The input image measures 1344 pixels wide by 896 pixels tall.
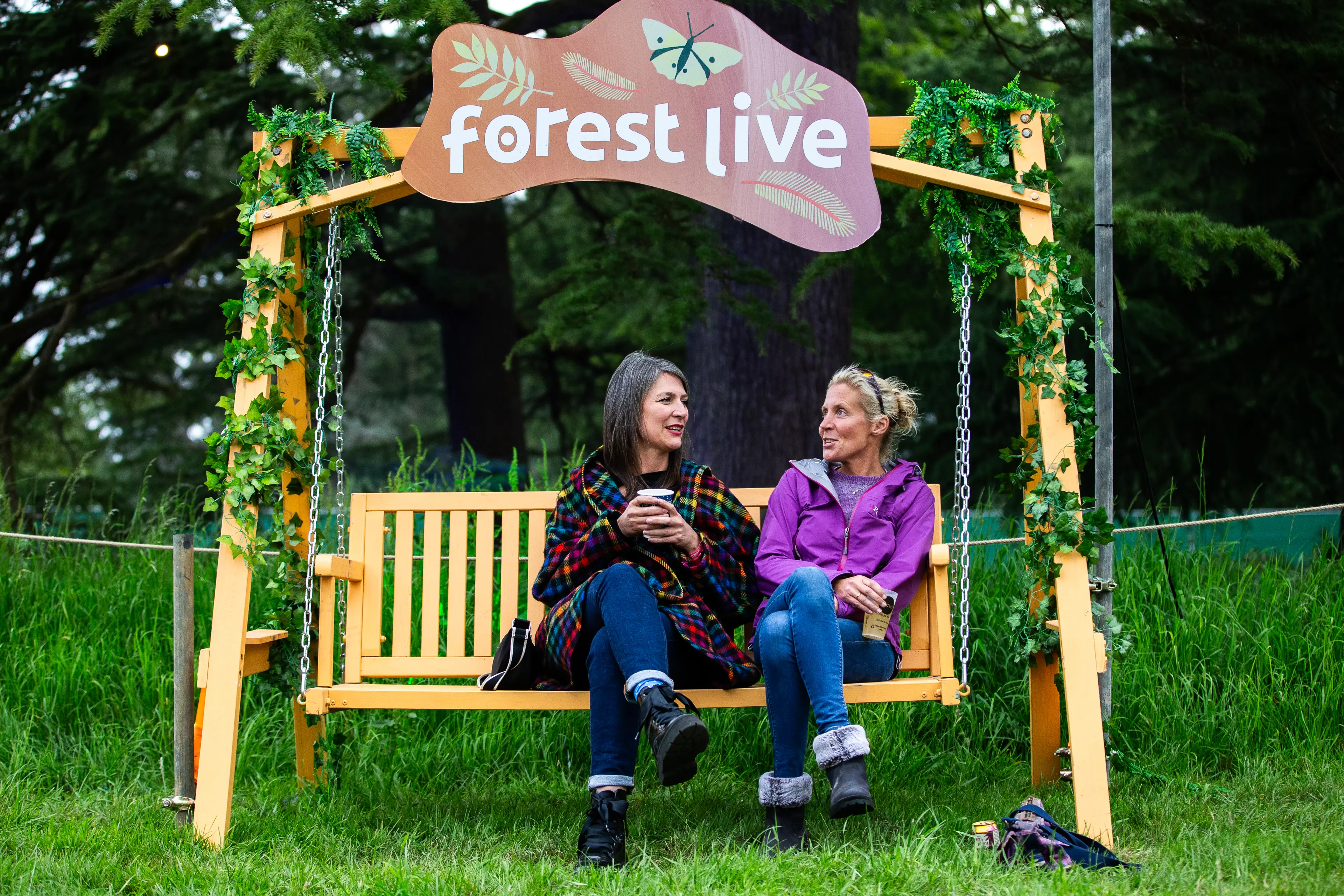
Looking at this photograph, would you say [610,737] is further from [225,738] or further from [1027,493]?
[1027,493]

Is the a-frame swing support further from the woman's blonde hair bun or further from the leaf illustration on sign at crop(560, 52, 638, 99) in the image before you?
the leaf illustration on sign at crop(560, 52, 638, 99)

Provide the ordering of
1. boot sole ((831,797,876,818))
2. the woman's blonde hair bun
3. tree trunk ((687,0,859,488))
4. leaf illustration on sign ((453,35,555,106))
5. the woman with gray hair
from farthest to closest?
tree trunk ((687,0,859,488))
the woman's blonde hair bun
leaf illustration on sign ((453,35,555,106))
the woman with gray hair
boot sole ((831,797,876,818))

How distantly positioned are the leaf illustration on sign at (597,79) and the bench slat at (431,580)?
5.05ft

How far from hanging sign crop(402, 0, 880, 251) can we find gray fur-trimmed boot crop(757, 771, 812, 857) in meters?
1.63

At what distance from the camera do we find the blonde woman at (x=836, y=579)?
10.7ft

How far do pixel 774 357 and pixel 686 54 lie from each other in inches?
128

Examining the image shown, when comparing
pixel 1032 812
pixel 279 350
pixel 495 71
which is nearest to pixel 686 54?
pixel 495 71

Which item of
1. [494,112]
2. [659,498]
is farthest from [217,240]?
[659,498]

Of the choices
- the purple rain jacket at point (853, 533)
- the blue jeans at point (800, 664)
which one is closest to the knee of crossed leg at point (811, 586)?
the blue jeans at point (800, 664)

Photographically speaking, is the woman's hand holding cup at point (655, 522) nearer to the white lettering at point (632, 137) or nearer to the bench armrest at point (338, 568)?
the bench armrest at point (338, 568)

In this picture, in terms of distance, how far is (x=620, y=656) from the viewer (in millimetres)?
3268

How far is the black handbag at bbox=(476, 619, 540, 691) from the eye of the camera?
354cm

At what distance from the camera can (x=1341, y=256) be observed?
720 cm

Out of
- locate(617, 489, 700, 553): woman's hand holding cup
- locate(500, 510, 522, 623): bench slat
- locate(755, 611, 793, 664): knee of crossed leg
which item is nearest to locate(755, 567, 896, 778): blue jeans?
locate(755, 611, 793, 664): knee of crossed leg
